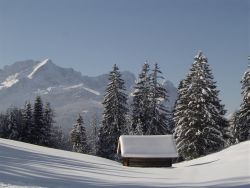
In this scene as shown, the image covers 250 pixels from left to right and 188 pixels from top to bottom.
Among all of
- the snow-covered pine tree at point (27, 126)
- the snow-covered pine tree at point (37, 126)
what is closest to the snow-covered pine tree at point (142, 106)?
the snow-covered pine tree at point (37, 126)

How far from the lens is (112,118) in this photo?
61.8 metres

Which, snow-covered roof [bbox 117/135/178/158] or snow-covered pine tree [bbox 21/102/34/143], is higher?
snow-covered pine tree [bbox 21/102/34/143]

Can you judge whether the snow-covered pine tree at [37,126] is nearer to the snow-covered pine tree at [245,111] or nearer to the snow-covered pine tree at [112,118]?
the snow-covered pine tree at [112,118]

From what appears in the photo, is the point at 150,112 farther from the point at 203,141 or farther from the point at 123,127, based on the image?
the point at 203,141

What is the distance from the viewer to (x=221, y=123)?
53.0 meters

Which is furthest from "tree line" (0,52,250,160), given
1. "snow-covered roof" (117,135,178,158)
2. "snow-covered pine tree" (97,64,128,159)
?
"snow-covered roof" (117,135,178,158)

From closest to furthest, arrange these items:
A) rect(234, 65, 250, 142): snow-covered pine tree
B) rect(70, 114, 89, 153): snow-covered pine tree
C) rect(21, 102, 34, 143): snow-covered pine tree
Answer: rect(234, 65, 250, 142): snow-covered pine tree
rect(21, 102, 34, 143): snow-covered pine tree
rect(70, 114, 89, 153): snow-covered pine tree

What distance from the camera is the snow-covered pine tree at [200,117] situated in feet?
166

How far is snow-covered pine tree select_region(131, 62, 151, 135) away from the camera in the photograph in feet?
198

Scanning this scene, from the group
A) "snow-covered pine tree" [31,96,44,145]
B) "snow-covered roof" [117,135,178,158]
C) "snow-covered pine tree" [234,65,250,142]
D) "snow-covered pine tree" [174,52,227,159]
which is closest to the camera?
"snow-covered roof" [117,135,178,158]

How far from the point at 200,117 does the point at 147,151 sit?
9.14 m

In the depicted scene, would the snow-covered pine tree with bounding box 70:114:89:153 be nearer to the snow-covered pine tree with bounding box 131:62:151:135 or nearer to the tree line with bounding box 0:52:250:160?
the tree line with bounding box 0:52:250:160

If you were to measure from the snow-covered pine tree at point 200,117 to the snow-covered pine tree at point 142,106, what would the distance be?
697cm

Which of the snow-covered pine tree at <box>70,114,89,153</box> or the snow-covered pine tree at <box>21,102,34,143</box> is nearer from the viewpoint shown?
the snow-covered pine tree at <box>21,102,34,143</box>
